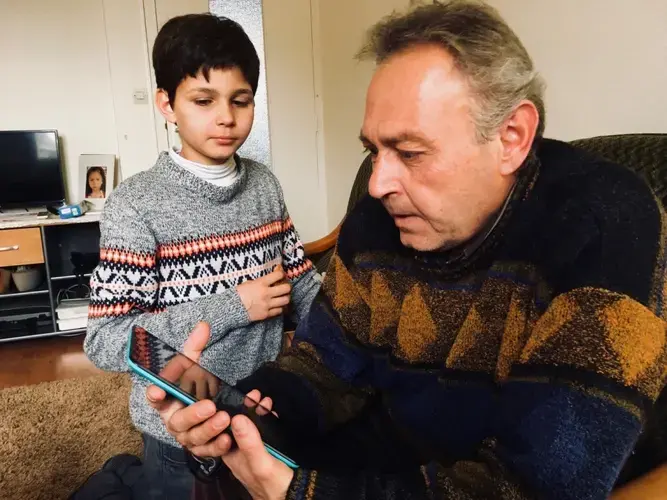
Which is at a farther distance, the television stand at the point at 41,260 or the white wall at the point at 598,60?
the television stand at the point at 41,260

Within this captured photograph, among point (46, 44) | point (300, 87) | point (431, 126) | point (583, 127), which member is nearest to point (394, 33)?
point (431, 126)

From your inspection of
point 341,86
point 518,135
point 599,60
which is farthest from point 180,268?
point 341,86

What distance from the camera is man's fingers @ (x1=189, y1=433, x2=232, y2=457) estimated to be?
2.40 ft

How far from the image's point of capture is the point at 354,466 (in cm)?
94

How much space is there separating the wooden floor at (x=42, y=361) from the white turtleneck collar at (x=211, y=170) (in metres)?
1.90

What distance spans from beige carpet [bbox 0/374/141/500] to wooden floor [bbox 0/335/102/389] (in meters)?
0.15

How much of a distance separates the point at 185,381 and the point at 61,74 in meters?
3.21

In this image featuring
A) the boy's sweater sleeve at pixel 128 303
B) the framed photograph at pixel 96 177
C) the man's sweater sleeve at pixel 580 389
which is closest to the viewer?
the man's sweater sleeve at pixel 580 389

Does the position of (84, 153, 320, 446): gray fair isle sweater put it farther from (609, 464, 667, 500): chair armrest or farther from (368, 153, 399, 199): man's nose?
(609, 464, 667, 500): chair armrest

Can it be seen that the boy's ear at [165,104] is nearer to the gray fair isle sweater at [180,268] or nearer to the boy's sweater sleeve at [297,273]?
the gray fair isle sweater at [180,268]

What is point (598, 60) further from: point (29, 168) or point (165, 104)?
point (29, 168)

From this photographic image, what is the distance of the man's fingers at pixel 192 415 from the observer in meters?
0.71

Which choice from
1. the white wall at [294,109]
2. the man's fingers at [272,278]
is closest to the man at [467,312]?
the man's fingers at [272,278]

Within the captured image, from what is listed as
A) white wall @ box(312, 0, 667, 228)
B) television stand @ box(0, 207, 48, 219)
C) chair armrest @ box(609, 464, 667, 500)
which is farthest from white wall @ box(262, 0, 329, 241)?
chair armrest @ box(609, 464, 667, 500)
